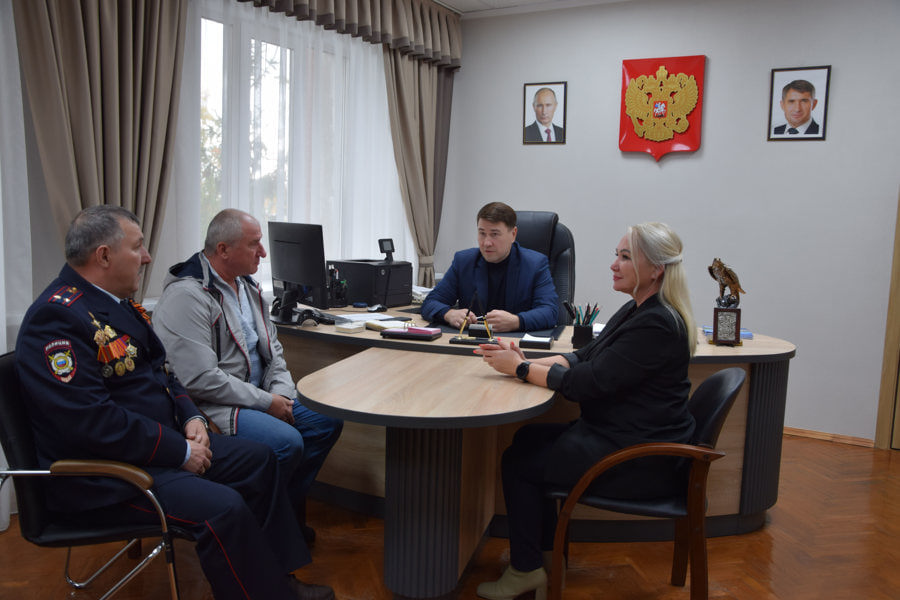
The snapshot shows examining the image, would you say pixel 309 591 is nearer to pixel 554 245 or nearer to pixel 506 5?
pixel 554 245

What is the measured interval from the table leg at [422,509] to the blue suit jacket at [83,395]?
0.62 m

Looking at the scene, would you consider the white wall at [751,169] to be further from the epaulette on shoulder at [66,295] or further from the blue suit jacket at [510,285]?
the epaulette on shoulder at [66,295]

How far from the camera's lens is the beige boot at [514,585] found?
7.02ft

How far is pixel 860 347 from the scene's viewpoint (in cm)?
409

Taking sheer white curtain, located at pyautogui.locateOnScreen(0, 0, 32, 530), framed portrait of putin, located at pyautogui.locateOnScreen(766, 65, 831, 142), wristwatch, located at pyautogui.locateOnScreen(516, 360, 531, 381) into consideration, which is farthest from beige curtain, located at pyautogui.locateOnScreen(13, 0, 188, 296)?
framed portrait of putin, located at pyautogui.locateOnScreen(766, 65, 831, 142)

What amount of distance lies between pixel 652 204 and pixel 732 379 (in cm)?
279

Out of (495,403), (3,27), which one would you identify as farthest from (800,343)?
(3,27)

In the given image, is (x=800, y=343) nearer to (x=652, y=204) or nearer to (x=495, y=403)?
(x=652, y=204)

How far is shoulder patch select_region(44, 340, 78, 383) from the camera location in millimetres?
1650

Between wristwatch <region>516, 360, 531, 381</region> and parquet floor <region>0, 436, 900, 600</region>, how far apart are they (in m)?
0.80

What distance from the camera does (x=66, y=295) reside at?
174 centimetres

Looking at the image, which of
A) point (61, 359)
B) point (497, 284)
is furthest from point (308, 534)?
point (497, 284)

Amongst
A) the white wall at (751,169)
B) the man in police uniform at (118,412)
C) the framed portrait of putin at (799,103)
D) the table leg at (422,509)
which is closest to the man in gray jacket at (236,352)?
the man in police uniform at (118,412)

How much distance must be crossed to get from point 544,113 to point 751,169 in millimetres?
1490
